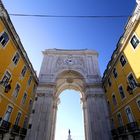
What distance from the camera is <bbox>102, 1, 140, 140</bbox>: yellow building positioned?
42.0 feet

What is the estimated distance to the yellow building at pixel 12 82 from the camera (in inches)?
526

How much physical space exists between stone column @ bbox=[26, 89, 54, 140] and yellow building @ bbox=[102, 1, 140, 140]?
11.5m

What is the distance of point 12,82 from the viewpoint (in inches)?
606

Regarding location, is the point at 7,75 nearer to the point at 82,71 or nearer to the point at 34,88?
the point at 34,88

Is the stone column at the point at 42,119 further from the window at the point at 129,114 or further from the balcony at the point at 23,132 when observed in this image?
the window at the point at 129,114

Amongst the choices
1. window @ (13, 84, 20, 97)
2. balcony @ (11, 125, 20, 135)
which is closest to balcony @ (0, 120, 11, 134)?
balcony @ (11, 125, 20, 135)

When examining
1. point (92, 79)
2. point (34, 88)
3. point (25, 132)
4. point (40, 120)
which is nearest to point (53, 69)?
point (34, 88)

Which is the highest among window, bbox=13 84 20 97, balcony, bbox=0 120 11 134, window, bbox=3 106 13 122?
window, bbox=13 84 20 97

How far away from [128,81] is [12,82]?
15.0 meters

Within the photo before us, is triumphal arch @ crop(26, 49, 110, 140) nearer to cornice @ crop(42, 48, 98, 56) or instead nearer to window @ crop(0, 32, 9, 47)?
cornice @ crop(42, 48, 98, 56)

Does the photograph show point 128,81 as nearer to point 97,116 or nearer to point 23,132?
point 97,116

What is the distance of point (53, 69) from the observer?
93.7 feet

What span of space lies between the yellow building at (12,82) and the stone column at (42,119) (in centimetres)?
162

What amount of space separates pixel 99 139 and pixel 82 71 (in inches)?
567
